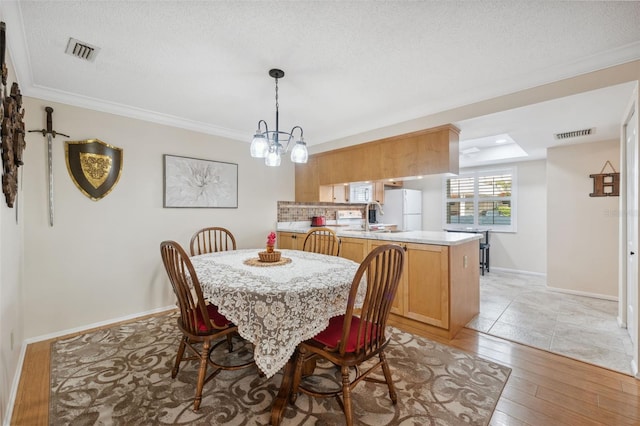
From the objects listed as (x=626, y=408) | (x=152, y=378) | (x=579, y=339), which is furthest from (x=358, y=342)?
(x=579, y=339)

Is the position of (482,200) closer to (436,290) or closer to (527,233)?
(527,233)

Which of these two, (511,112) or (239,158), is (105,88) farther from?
(511,112)

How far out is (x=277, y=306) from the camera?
1487 millimetres

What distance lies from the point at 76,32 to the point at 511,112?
3.41m

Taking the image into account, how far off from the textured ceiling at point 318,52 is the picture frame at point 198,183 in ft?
2.21

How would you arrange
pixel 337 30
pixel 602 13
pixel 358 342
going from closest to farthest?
pixel 358 342 < pixel 602 13 < pixel 337 30

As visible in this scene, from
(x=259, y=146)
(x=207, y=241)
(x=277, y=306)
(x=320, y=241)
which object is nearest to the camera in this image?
(x=277, y=306)

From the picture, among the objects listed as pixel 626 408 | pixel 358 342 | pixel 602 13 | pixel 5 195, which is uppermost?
pixel 602 13

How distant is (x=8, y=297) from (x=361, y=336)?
2.20m

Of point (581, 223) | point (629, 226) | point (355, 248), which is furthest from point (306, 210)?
point (581, 223)

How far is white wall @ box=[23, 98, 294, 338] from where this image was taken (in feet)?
8.37

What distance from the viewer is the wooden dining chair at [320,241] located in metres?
2.72

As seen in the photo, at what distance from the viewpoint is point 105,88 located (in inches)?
101

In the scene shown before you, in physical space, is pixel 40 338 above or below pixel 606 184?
below
